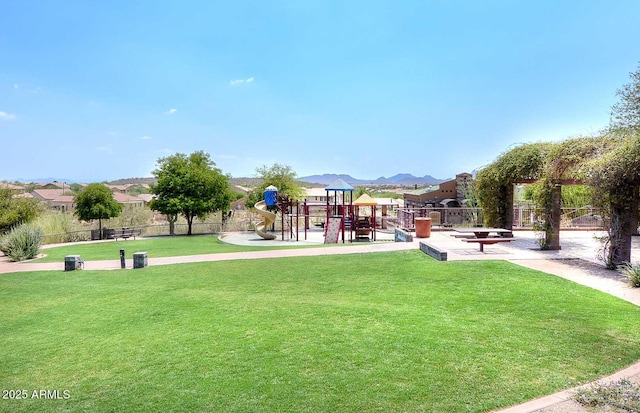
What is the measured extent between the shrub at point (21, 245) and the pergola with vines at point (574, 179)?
18622mm

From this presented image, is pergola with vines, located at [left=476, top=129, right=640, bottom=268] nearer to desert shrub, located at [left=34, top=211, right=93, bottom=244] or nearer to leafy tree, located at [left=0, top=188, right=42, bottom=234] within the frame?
desert shrub, located at [left=34, top=211, right=93, bottom=244]

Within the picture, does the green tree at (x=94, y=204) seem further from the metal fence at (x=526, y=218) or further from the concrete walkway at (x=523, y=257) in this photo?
the metal fence at (x=526, y=218)

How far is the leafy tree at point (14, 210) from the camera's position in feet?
71.8

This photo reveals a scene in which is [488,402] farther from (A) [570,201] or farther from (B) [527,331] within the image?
(A) [570,201]

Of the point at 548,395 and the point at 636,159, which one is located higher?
the point at 636,159

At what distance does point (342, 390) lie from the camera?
4242mm

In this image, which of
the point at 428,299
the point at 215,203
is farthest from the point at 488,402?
the point at 215,203

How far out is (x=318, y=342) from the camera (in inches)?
218

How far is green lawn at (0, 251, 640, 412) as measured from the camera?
166 inches

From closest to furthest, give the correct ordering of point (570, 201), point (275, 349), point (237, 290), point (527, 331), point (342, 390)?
point (342, 390) < point (275, 349) < point (527, 331) < point (237, 290) < point (570, 201)

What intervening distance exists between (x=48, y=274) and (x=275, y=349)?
31.6 ft

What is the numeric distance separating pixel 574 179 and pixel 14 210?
88.7 feet

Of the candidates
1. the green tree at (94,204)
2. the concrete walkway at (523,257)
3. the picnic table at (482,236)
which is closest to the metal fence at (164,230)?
the green tree at (94,204)

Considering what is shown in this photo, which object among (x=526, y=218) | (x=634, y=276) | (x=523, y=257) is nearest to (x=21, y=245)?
(x=523, y=257)
